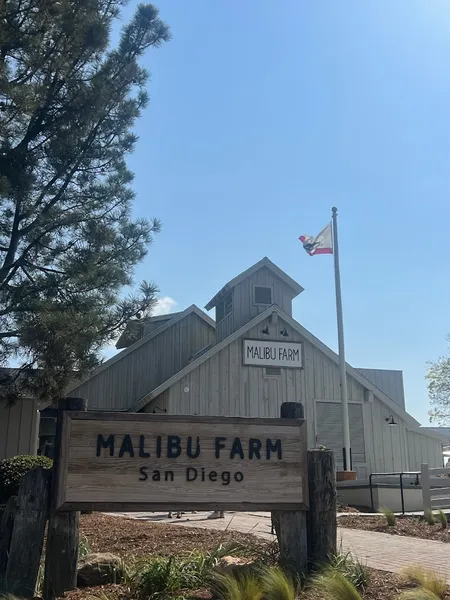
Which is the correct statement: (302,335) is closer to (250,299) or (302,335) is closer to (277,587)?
(250,299)

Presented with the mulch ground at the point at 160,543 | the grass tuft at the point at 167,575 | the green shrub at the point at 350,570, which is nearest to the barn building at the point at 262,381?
the mulch ground at the point at 160,543

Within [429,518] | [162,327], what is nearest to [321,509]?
[429,518]

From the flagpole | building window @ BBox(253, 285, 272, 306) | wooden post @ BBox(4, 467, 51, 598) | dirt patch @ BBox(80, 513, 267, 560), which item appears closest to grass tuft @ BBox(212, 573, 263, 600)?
dirt patch @ BBox(80, 513, 267, 560)

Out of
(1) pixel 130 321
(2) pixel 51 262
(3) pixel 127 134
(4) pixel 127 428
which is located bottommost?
(4) pixel 127 428

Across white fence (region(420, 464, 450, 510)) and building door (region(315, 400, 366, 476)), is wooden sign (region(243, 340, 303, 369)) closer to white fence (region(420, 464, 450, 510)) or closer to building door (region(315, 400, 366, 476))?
building door (region(315, 400, 366, 476))

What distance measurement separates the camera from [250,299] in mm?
23453

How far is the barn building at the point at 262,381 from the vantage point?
818 inches

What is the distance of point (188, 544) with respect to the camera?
320 inches

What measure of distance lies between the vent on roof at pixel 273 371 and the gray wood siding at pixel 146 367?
4.35 metres

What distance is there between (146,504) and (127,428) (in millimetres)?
706

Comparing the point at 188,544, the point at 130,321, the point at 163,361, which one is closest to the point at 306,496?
the point at 188,544

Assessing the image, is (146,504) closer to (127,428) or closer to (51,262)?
(127,428)

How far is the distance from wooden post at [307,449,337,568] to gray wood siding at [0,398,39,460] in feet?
35.5

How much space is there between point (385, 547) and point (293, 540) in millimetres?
2817
